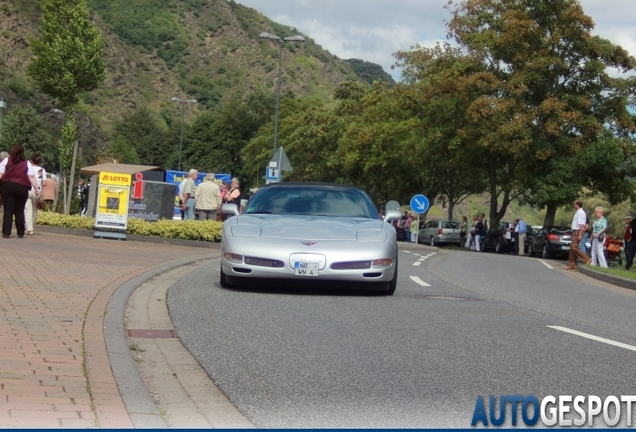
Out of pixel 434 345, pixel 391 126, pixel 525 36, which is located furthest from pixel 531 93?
pixel 434 345

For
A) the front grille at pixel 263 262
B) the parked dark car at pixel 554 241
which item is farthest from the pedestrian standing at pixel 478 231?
the front grille at pixel 263 262

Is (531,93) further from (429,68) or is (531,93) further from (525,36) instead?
(429,68)

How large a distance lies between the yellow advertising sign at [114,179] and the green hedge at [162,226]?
1.23 meters

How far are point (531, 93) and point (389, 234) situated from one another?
37424mm

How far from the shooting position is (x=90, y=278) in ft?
41.3

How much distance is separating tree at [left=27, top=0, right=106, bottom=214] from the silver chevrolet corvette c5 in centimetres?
2056

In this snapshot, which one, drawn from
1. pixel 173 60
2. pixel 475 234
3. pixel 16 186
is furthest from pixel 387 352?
pixel 173 60

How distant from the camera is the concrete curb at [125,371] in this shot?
516 centimetres

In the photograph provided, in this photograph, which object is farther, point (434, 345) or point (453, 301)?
point (453, 301)

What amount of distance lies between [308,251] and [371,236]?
0.92 metres

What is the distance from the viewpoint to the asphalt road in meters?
5.77

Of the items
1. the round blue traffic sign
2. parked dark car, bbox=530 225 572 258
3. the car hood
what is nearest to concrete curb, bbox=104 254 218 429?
the car hood

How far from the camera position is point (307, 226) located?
11.9m

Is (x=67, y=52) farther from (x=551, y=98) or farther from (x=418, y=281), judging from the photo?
(x=551, y=98)
